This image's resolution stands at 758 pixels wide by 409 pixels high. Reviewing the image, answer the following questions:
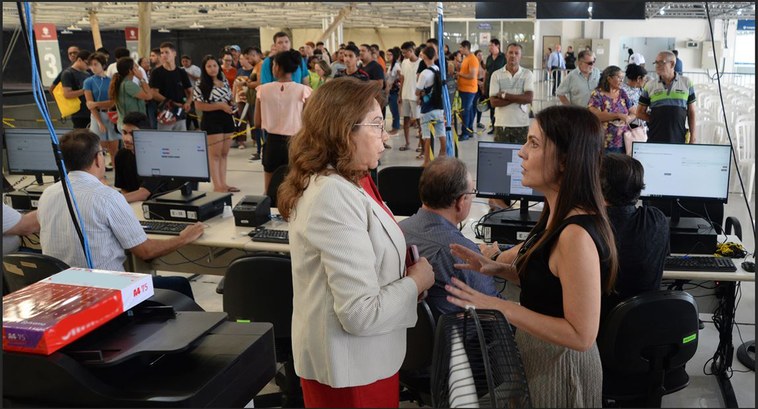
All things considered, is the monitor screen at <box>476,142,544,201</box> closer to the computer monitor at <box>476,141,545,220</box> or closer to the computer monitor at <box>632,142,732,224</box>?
the computer monitor at <box>476,141,545,220</box>

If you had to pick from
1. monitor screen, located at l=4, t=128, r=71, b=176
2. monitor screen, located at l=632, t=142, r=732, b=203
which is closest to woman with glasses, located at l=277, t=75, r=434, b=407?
monitor screen, located at l=632, t=142, r=732, b=203

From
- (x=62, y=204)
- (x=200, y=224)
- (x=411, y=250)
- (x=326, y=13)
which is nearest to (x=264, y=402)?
(x=200, y=224)

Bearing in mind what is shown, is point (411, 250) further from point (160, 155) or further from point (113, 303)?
point (160, 155)

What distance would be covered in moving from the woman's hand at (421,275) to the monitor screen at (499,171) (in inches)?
73.6

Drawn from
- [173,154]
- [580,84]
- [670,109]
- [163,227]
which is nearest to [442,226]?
[163,227]

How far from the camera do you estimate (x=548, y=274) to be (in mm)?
1613

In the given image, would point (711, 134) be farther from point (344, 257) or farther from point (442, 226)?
point (344, 257)

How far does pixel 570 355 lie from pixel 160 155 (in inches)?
120

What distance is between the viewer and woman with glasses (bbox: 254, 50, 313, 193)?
562 centimetres

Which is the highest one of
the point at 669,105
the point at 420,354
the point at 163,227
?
the point at 669,105

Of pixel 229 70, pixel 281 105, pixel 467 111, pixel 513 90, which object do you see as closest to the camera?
pixel 281 105

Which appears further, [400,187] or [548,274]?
[400,187]

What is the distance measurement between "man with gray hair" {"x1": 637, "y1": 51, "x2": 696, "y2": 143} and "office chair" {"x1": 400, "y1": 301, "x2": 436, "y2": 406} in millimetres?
4420

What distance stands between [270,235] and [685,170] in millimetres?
2207
